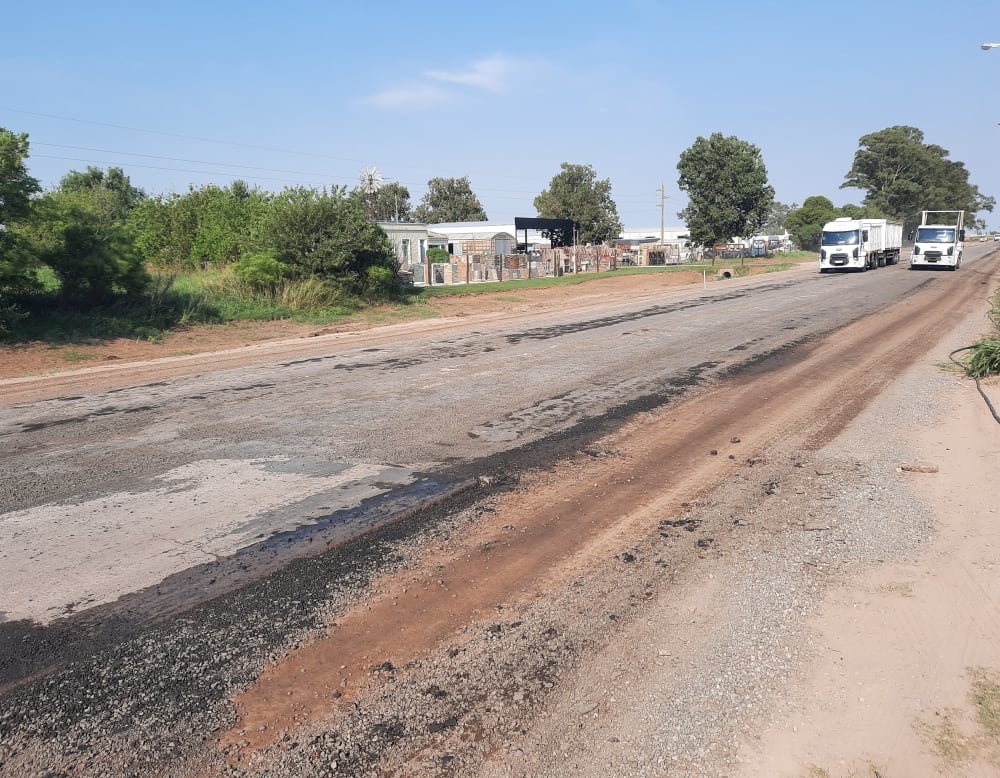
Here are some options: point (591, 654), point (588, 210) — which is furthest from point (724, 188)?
point (591, 654)

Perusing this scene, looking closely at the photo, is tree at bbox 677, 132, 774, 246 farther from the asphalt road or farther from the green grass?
the green grass

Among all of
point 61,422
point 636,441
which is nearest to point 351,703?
point 636,441

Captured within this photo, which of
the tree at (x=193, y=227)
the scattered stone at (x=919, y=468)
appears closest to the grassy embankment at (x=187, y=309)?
the tree at (x=193, y=227)

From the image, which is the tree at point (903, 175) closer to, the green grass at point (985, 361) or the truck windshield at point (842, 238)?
the truck windshield at point (842, 238)

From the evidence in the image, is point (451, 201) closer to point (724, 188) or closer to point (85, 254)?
point (724, 188)

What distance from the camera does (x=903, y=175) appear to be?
404 feet

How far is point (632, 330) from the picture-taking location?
18.0m

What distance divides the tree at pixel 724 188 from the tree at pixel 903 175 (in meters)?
68.8

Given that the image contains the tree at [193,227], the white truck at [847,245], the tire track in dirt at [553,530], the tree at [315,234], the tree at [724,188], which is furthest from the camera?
the tree at [724,188]

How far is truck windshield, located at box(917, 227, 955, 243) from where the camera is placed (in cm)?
4272

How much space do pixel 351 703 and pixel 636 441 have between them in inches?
197

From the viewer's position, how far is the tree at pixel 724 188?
204 feet

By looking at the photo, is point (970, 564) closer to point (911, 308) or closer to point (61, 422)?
A: point (61, 422)

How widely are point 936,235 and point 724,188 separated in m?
22.0
